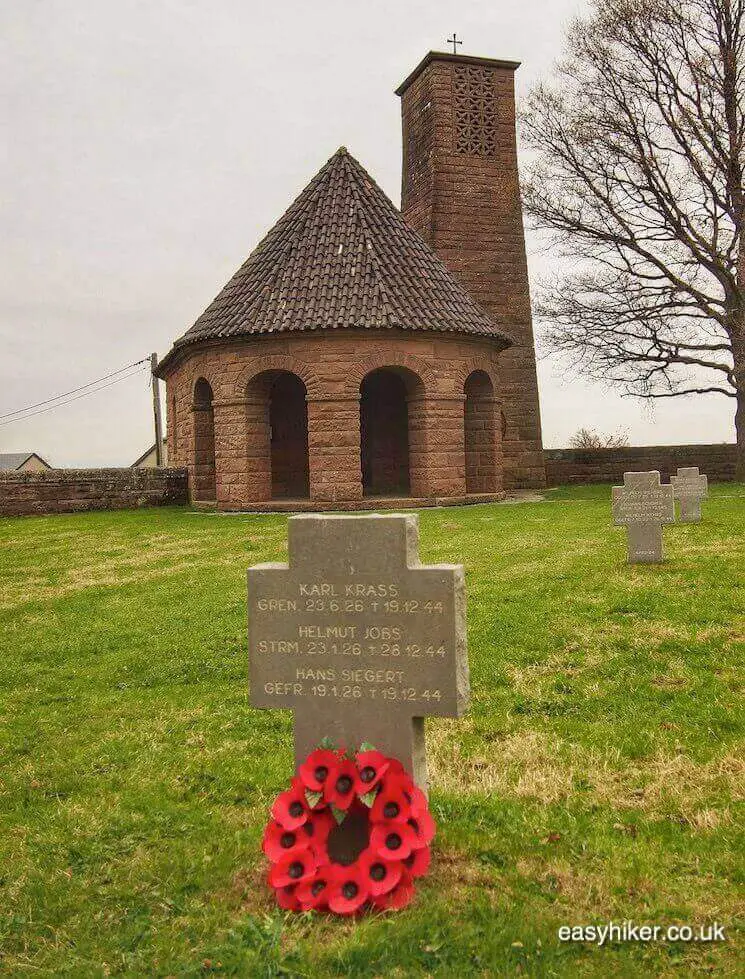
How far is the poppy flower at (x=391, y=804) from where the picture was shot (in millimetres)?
3359

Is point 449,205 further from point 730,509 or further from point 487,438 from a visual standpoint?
point 730,509

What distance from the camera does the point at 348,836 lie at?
3.55 m

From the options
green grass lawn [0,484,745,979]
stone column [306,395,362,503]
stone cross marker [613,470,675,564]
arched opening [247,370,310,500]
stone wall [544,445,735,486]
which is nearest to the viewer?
green grass lawn [0,484,745,979]

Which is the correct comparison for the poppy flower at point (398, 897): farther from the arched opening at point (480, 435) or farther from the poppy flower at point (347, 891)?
the arched opening at point (480, 435)

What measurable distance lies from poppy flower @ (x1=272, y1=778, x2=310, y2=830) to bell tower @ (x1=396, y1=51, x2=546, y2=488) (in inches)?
913

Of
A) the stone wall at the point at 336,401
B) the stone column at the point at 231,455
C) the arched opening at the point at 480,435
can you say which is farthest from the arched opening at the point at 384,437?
the stone column at the point at 231,455

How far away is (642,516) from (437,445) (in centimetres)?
947

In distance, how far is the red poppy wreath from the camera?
327 centimetres

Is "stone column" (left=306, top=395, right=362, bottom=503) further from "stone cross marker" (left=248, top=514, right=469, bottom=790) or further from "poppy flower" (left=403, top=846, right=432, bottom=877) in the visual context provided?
"poppy flower" (left=403, top=846, right=432, bottom=877)

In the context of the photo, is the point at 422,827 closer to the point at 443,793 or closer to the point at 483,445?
the point at 443,793

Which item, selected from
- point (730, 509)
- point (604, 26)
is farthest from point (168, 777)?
point (604, 26)

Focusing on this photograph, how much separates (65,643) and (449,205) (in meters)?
20.8

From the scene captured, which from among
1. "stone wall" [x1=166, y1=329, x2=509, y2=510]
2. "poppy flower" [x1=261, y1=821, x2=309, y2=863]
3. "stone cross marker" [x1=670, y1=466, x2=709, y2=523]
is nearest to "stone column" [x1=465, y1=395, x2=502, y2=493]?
"stone wall" [x1=166, y1=329, x2=509, y2=510]

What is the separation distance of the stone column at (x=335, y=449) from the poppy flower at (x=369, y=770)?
1506cm
